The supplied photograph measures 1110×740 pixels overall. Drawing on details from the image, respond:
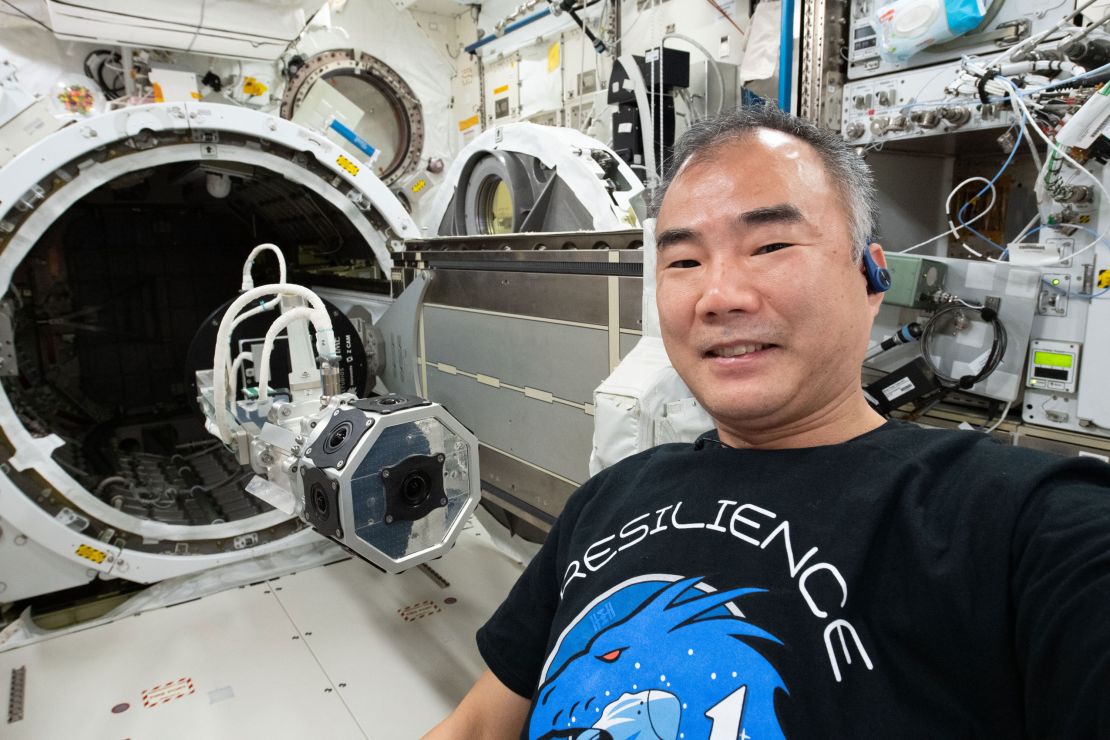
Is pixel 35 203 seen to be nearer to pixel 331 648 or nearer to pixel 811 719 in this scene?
pixel 331 648

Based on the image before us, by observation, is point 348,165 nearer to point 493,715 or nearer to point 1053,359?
point 493,715

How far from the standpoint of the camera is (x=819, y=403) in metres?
1.08

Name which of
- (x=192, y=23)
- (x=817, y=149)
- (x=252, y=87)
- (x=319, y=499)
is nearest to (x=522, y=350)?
(x=319, y=499)

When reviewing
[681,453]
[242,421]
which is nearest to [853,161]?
[681,453]

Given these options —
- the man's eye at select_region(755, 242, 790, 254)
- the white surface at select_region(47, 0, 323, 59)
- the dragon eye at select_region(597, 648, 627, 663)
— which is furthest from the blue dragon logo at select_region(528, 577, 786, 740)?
the white surface at select_region(47, 0, 323, 59)

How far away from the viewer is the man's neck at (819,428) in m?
1.10

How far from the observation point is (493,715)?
1.31 metres

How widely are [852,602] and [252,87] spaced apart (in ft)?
14.3

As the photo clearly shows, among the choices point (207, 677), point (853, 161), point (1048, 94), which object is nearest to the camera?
point (853, 161)

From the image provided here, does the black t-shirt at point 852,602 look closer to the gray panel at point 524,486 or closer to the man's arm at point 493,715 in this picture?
the man's arm at point 493,715

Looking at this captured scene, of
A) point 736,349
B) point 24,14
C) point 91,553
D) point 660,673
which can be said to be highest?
point 24,14

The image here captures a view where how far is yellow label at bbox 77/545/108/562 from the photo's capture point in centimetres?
284

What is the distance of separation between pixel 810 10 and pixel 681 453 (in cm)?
217

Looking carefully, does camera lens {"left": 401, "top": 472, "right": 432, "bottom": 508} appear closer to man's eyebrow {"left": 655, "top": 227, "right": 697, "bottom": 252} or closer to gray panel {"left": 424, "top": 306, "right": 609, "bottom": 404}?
gray panel {"left": 424, "top": 306, "right": 609, "bottom": 404}
